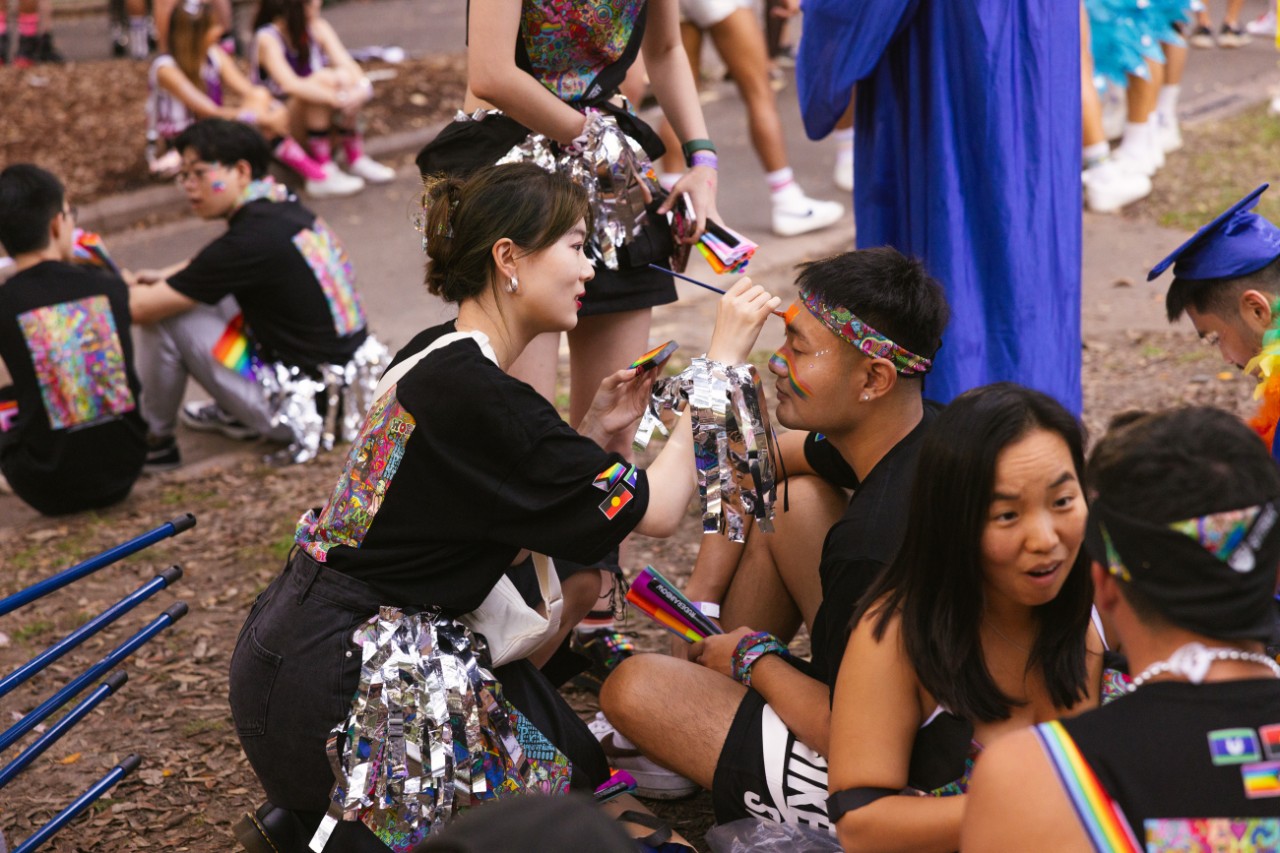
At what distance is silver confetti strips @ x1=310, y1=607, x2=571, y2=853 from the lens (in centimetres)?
245

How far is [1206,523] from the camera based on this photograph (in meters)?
1.59

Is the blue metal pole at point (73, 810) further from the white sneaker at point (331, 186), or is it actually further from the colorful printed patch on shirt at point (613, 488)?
the white sneaker at point (331, 186)

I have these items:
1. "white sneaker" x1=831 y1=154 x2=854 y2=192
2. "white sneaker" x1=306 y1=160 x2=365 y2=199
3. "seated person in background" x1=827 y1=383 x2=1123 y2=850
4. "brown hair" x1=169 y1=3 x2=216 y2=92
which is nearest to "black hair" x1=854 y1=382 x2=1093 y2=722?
"seated person in background" x1=827 y1=383 x2=1123 y2=850

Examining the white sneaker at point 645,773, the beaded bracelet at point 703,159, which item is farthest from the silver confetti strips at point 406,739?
the beaded bracelet at point 703,159

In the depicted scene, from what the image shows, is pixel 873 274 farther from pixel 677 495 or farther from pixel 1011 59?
pixel 1011 59

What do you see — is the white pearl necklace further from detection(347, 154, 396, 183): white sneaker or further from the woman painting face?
detection(347, 154, 396, 183): white sneaker

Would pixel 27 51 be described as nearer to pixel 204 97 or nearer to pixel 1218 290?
pixel 204 97

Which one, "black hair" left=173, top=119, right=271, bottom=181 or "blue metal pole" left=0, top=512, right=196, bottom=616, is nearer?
"blue metal pole" left=0, top=512, right=196, bottom=616

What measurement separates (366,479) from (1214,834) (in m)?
1.47

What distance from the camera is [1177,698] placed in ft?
5.31

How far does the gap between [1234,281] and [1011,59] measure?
0.89m

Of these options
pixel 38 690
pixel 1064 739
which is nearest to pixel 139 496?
pixel 38 690

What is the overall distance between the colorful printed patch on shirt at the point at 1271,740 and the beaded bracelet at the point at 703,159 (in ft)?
6.73

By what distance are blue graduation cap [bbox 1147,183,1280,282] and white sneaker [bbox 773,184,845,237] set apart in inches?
156
